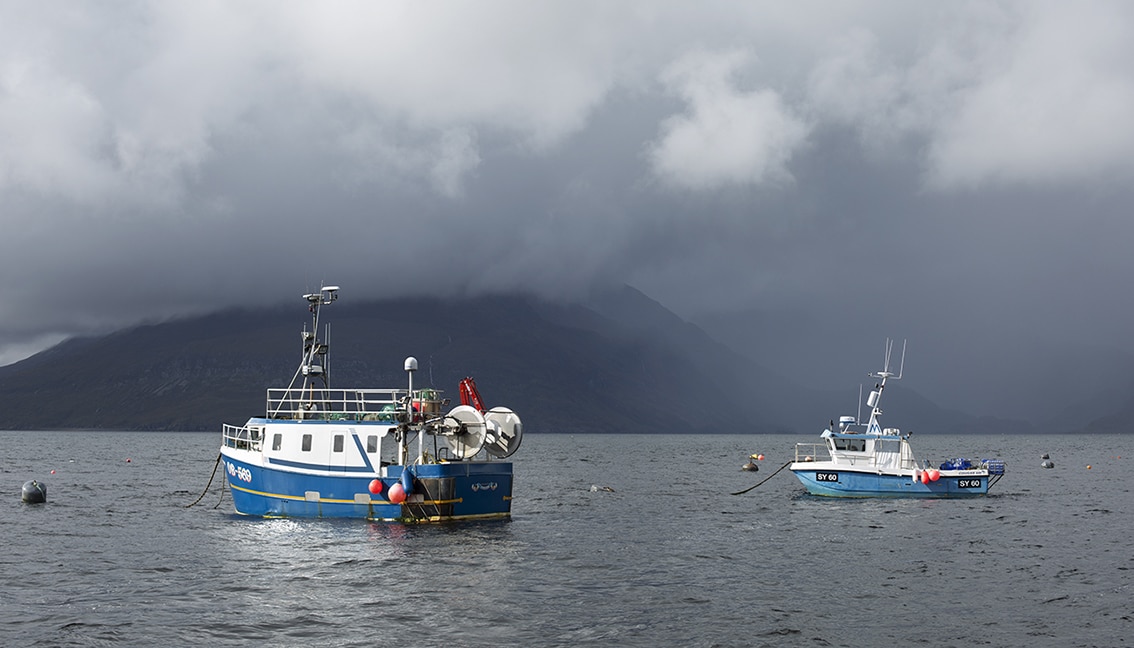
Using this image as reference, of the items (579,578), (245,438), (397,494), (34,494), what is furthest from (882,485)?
(34,494)

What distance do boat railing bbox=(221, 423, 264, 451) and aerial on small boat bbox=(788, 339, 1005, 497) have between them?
39.0m

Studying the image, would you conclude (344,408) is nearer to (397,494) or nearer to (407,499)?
(397,494)

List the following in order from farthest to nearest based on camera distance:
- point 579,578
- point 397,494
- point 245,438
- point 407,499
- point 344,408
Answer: point 245,438 < point 344,408 < point 407,499 < point 397,494 < point 579,578

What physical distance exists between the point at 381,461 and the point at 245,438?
36.7ft

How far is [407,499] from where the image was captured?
51.0 metres

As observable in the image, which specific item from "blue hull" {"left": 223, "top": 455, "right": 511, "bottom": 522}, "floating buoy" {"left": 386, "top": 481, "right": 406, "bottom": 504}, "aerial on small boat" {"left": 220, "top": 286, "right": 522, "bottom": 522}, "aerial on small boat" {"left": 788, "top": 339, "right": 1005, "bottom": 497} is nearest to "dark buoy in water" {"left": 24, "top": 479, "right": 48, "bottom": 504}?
"aerial on small boat" {"left": 220, "top": 286, "right": 522, "bottom": 522}

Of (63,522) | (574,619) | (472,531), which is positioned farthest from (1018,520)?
(63,522)

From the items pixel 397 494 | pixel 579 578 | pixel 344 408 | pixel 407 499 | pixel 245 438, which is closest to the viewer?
pixel 579 578

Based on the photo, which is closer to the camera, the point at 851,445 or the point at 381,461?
the point at 381,461

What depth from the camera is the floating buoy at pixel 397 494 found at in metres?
50.8

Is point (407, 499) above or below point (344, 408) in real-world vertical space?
below

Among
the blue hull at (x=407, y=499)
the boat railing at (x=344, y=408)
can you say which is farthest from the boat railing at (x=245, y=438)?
the blue hull at (x=407, y=499)

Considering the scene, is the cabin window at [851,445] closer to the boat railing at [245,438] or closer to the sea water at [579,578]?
the sea water at [579,578]

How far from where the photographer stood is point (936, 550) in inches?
1970
